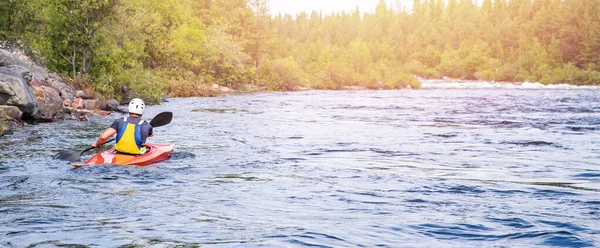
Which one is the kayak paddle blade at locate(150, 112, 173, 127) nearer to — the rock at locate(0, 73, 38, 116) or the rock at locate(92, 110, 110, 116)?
the rock at locate(0, 73, 38, 116)

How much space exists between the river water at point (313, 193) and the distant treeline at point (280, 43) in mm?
12272

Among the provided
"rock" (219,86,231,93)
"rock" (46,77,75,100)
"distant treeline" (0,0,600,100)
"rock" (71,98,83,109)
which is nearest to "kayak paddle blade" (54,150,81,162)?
"rock" (71,98,83,109)

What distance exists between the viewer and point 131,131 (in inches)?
385

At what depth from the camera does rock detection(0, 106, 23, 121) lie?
15623 mm

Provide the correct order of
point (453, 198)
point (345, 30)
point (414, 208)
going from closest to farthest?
point (414, 208), point (453, 198), point (345, 30)

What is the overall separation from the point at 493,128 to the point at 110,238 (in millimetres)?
14307

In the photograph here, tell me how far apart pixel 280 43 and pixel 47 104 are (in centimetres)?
5219

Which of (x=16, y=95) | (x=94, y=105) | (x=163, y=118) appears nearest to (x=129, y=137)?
(x=163, y=118)

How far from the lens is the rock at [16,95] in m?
16.2

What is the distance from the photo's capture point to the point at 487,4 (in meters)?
134

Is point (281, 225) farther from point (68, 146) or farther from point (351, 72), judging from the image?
point (351, 72)

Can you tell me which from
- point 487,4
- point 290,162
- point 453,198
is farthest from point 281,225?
point 487,4

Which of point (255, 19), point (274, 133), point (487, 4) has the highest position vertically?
point (487, 4)

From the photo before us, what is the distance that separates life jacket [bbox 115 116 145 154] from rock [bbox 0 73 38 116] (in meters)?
7.99
